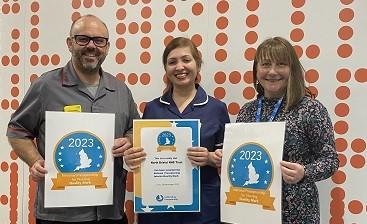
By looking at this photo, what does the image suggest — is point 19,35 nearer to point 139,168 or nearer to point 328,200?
point 139,168

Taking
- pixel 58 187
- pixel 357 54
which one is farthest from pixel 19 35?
pixel 357 54

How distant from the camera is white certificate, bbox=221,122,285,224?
1.44 m

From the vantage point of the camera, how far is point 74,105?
1.69m

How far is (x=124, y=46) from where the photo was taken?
2.22 m

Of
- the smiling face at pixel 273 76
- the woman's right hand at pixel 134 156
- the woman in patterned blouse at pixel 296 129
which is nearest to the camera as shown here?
the woman in patterned blouse at pixel 296 129

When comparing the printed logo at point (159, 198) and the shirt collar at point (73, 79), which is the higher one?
the shirt collar at point (73, 79)

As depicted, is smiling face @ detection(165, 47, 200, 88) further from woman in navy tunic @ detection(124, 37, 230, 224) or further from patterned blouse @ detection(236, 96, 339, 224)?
patterned blouse @ detection(236, 96, 339, 224)

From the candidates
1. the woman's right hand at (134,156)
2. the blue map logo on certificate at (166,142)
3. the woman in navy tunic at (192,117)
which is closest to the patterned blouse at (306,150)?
the woman in navy tunic at (192,117)

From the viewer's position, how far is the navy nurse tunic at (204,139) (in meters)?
1.68

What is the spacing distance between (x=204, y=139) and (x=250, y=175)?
28 centimetres

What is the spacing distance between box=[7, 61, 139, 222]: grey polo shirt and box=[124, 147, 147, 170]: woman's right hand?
0.42 feet

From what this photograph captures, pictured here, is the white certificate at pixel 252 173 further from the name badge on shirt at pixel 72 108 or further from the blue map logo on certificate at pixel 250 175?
the name badge on shirt at pixel 72 108

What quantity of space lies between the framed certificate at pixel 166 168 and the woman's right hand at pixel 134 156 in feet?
0.05

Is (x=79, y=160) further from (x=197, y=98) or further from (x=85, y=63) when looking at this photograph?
Result: (x=197, y=98)
